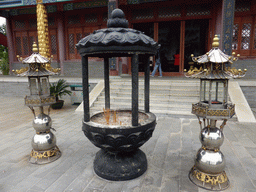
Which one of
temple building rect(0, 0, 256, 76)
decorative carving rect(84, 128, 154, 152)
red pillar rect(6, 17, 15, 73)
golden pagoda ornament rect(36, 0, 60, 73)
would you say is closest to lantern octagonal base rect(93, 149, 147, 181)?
decorative carving rect(84, 128, 154, 152)

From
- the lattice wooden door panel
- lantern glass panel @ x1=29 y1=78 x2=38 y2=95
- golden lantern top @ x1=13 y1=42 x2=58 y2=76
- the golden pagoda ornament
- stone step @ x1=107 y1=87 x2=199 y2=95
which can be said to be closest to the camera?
golden lantern top @ x1=13 y1=42 x2=58 y2=76

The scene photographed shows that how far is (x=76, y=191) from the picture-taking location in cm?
249

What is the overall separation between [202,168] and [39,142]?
271 centimetres

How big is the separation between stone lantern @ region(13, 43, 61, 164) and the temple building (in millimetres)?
5852

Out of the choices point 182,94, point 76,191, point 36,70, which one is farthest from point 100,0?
point 76,191

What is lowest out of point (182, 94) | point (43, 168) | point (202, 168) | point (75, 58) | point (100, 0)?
point (43, 168)

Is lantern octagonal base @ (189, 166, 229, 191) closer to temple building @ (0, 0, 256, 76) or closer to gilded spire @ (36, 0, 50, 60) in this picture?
temple building @ (0, 0, 256, 76)

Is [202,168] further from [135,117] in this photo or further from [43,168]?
[43,168]

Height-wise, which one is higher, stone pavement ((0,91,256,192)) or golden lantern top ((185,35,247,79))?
golden lantern top ((185,35,247,79))

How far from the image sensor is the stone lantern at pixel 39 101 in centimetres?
324

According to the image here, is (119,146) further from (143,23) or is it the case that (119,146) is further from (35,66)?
(143,23)

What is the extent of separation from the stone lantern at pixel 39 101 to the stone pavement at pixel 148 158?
0.17 m

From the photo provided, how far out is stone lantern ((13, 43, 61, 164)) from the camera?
3.24m

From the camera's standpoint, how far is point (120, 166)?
9.18 ft
